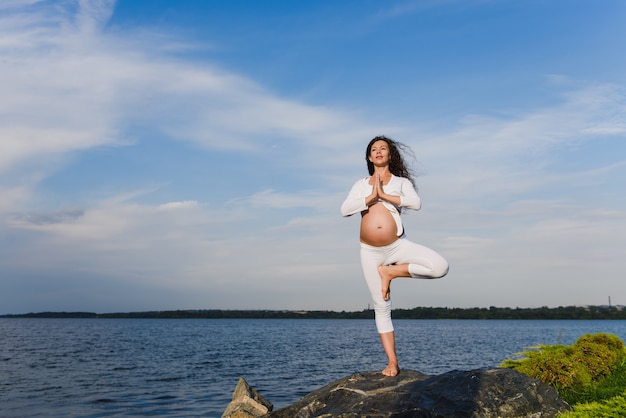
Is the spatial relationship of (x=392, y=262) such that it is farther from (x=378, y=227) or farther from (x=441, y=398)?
(x=441, y=398)

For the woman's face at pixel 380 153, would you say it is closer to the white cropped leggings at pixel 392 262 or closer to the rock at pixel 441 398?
the white cropped leggings at pixel 392 262

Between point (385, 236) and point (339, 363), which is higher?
point (385, 236)

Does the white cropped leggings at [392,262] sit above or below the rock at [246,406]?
above

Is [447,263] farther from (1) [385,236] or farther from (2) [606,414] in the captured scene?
(2) [606,414]

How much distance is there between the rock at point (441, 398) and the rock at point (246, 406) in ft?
Result: 22.5

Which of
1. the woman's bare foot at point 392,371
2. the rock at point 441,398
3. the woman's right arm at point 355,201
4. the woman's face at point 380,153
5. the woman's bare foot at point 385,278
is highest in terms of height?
the woman's face at point 380,153

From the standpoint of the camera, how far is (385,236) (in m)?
8.24

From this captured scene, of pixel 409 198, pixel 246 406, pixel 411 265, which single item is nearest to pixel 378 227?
pixel 409 198

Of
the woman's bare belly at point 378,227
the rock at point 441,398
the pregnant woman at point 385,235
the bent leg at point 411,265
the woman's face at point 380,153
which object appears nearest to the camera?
the rock at point 441,398

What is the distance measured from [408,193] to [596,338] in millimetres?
7743

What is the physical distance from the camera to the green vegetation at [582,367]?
10.4 metres

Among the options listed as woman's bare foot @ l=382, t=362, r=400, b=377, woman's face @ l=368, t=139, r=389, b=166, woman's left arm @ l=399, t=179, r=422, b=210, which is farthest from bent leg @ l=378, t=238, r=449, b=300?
woman's face @ l=368, t=139, r=389, b=166

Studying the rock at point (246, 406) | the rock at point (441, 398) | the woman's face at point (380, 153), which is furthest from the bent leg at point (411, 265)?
the rock at point (246, 406)

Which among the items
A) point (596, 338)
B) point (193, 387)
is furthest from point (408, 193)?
point (193, 387)
